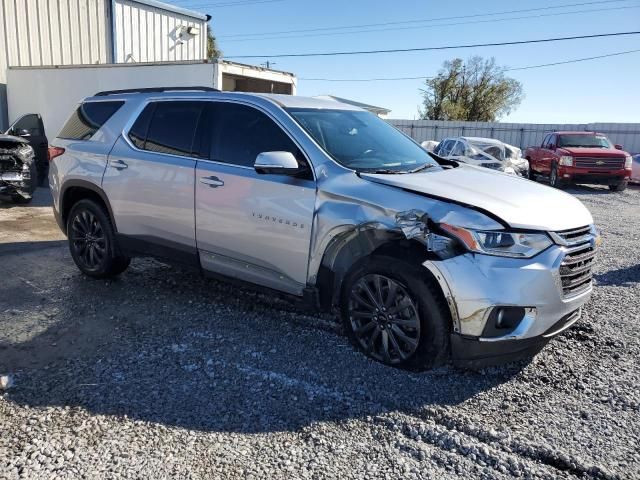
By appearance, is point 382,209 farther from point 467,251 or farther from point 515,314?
point 515,314

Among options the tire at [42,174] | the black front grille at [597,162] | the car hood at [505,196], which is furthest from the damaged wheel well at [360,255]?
the black front grille at [597,162]

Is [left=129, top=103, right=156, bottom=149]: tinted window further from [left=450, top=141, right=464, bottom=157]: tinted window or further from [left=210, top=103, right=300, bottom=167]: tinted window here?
[left=450, top=141, right=464, bottom=157]: tinted window

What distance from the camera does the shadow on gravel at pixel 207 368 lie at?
318 cm

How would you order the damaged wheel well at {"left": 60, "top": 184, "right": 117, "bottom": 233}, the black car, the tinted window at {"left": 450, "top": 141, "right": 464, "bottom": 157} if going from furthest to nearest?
the tinted window at {"left": 450, "top": 141, "right": 464, "bottom": 157} → the black car → the damaged wheel well at {"left": 60, "top": 184, "right": 117, "bottom": 233}

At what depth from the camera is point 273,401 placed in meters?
3.25

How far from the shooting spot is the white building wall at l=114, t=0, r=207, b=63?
2012cm

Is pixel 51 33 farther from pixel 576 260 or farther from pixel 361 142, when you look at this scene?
pixel 576 260

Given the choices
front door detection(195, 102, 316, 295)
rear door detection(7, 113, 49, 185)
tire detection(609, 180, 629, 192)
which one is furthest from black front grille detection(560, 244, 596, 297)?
tire detection(609, 180, 629, 192)

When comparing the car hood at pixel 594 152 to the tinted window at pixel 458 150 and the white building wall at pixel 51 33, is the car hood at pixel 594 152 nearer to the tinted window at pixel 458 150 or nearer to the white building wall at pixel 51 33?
the tinted window at pixel 458 150

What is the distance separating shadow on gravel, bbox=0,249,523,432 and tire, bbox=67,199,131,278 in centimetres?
47

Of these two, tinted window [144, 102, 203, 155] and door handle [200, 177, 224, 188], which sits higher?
tinted window [144, 102, 203, 155]

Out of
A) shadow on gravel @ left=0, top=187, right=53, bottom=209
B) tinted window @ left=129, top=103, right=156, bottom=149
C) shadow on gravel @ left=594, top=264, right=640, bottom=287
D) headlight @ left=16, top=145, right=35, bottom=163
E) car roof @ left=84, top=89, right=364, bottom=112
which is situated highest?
car roof @ left=84, top=89, right=364, bottom=112

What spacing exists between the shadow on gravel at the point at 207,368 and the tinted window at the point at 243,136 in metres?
1.35

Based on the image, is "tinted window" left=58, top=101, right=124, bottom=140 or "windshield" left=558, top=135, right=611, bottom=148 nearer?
"tinted window" left=58, top=101, right=124, bottom=140
